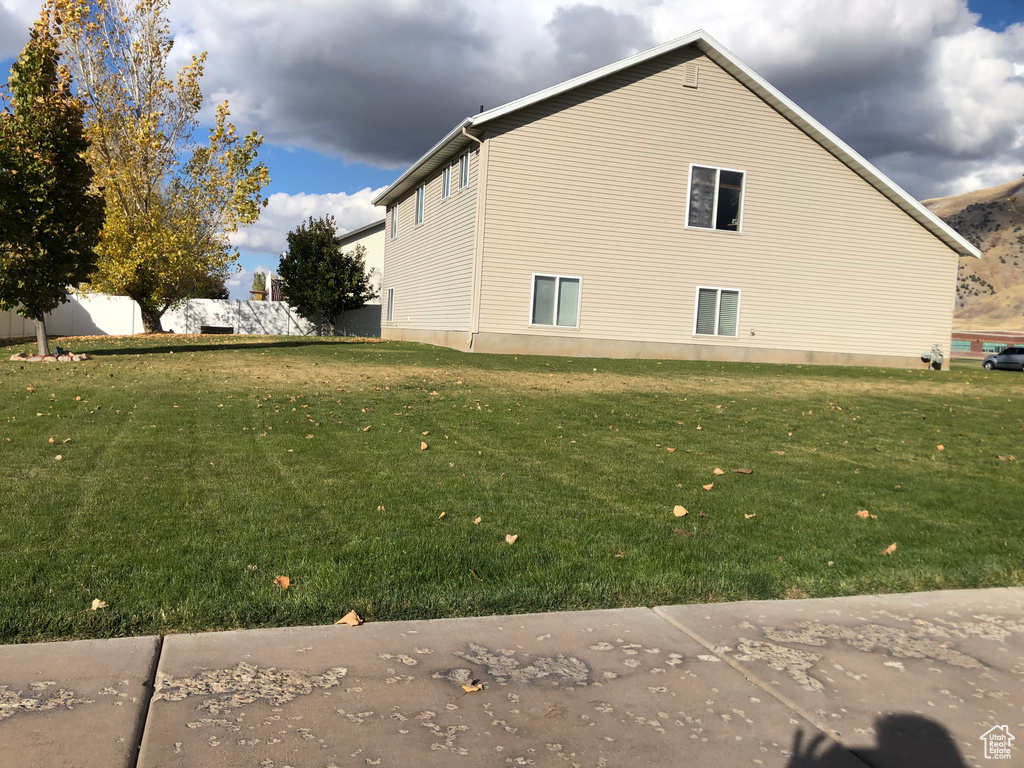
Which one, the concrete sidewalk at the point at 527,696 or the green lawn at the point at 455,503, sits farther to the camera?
the green lawn at the point at 455,503

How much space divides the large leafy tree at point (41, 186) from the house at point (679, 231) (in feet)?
29.1

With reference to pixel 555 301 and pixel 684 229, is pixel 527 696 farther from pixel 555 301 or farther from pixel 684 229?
pixel 684 229

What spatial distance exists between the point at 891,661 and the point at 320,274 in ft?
116

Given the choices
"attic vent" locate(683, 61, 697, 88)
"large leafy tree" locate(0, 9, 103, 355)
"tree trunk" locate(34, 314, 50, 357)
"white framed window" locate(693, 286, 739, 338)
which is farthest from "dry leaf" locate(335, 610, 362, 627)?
"attic vent" locate(683, 61, 697, 88)

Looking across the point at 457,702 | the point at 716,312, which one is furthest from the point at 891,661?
the point at 716,312

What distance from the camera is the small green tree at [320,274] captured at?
36.3 metres

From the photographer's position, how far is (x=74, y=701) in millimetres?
2670

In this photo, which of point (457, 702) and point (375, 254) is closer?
point (457, 702)

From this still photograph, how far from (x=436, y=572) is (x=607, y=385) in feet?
30.1

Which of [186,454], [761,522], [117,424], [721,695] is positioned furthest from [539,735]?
[117,424]

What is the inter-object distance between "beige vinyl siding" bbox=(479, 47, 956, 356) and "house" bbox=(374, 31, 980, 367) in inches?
1.6

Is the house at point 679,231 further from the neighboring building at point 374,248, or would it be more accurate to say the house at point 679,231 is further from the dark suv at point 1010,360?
the dark suv at point 1010,360

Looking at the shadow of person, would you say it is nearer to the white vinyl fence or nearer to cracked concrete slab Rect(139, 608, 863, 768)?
cracked concrete slab Rect(139, 608, 863, 768)

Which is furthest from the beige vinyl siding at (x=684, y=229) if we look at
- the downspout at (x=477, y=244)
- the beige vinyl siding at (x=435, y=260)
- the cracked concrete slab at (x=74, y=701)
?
the cracked concrete slab at (x=74, y=701)
